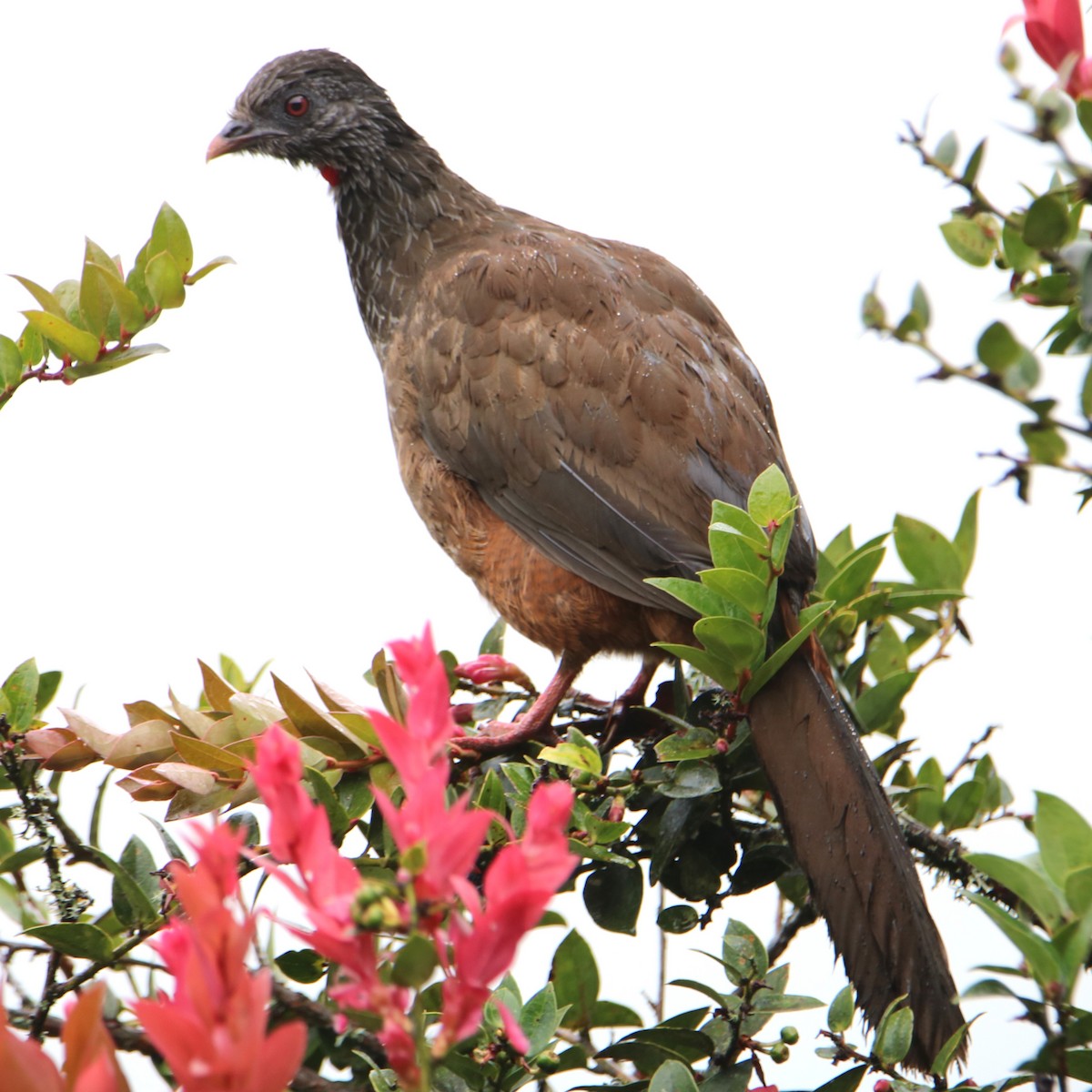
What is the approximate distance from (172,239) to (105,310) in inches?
7.4

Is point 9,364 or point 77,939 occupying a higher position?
point 9,364

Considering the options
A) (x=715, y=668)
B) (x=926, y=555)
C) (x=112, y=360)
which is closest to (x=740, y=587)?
(x=715, y=668)

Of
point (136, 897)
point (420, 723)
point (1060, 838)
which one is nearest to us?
point (420, 723)

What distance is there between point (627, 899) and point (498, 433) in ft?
4.58

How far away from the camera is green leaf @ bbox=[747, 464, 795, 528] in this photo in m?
2.11

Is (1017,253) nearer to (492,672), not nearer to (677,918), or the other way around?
(677,918)

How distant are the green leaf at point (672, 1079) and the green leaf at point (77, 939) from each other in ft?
2.78

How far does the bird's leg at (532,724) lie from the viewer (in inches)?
115

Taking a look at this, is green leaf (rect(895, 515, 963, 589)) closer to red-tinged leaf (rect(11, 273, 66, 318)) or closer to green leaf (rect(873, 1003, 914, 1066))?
green leaf (rect(873, 1003, 914, 1066))

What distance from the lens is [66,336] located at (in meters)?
2.43

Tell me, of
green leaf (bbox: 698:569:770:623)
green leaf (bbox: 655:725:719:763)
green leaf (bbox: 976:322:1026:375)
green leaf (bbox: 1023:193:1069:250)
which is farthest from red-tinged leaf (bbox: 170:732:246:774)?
green leaf (bbox: 1023:193:1069:250)

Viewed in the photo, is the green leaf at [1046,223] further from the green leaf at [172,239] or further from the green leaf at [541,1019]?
the green leaf at [172,239]

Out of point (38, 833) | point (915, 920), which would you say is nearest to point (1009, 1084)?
point (915, 920)

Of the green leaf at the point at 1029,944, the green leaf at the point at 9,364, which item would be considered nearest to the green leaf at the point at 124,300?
the green leaf at the point at 9,364
